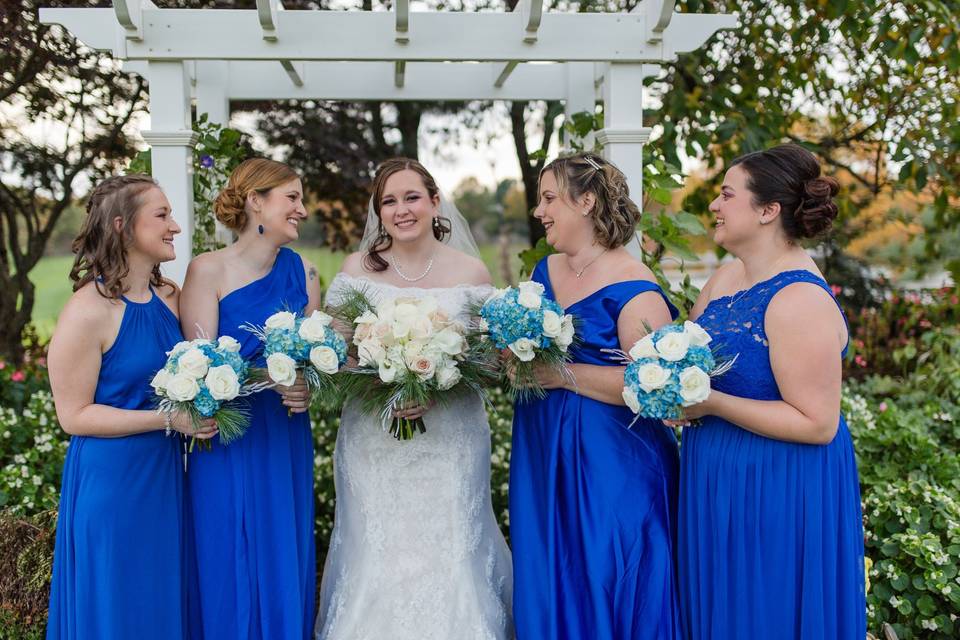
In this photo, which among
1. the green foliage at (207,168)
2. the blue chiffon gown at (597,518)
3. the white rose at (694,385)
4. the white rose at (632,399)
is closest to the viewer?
the white rose at (694,385)

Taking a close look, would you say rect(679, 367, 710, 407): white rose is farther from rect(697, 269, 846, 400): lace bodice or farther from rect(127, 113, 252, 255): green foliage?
rect(127, 113, 252, 255): green foliage

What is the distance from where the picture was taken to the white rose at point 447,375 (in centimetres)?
301

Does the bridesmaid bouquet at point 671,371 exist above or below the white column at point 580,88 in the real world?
below

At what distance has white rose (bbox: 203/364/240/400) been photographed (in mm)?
2842

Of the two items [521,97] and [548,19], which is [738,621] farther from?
[521,97]

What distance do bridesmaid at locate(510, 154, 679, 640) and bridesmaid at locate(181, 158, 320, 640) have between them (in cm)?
98

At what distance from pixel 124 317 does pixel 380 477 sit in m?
1.26

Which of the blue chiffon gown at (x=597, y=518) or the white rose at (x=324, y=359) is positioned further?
the blue chiffon gown at (x=597, y=518)

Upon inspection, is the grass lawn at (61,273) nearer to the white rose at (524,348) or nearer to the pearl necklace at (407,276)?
the pearl necklace at (407,276)

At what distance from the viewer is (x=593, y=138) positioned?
4512 millimetres

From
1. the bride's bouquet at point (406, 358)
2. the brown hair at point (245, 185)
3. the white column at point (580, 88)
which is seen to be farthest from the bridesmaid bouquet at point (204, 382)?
the white column at point (580, 88)

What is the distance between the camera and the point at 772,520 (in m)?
2.79

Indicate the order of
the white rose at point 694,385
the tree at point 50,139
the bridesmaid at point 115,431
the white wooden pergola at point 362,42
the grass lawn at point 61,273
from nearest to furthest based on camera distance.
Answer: the white rose at point 694,385 < the bridesmaid at point 115,431 < the white wooden pergola at point 362,42 < the tree at point 50,139 < the grass lawn at point 61,273

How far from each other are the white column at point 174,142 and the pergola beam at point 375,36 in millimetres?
112
